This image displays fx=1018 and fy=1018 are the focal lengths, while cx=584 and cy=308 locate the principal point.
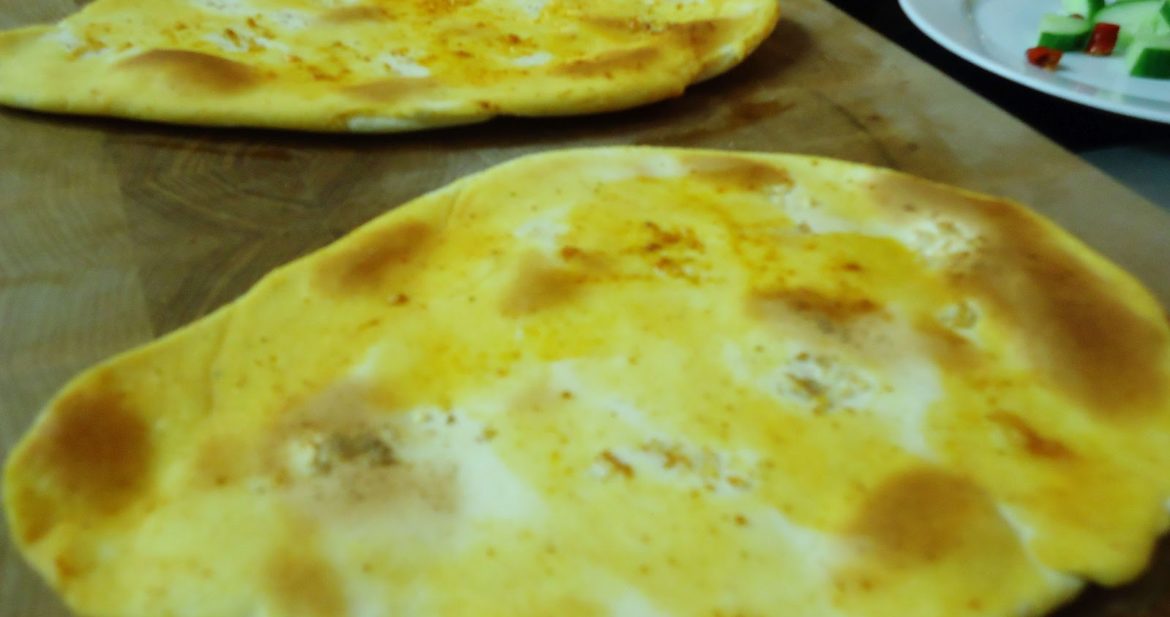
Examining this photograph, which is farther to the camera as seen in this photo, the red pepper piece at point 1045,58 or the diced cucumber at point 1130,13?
the diced cucumber at point 1130,13

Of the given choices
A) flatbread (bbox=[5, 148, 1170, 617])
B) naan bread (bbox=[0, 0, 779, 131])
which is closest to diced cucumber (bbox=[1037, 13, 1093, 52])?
naan bread (bbox=[0, 0, 779, 131])

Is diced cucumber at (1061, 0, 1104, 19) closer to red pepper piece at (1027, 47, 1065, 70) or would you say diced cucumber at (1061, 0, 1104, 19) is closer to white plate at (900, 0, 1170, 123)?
white plate at (900, 0, 1170, 123)

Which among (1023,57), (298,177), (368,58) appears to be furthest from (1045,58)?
(298,177)

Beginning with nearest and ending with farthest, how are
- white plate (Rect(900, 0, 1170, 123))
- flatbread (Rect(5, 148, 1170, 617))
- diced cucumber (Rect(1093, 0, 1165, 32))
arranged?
flatbread (Rect(5, 148, 1170, 617)) → white plate (Rect(900, 0, 1170, 123)) → diced cucumber (Rect(1093, 0, 1165, 32))

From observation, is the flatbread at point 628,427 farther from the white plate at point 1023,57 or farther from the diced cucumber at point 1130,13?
the diced cucumber at point 1130,13

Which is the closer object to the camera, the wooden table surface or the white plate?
the wooden table surface

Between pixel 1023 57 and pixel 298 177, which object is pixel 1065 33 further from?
pixel 298 177

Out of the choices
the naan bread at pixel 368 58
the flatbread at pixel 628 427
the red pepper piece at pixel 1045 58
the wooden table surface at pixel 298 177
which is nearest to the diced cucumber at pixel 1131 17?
the red pepper piece at pixel 1045 58
